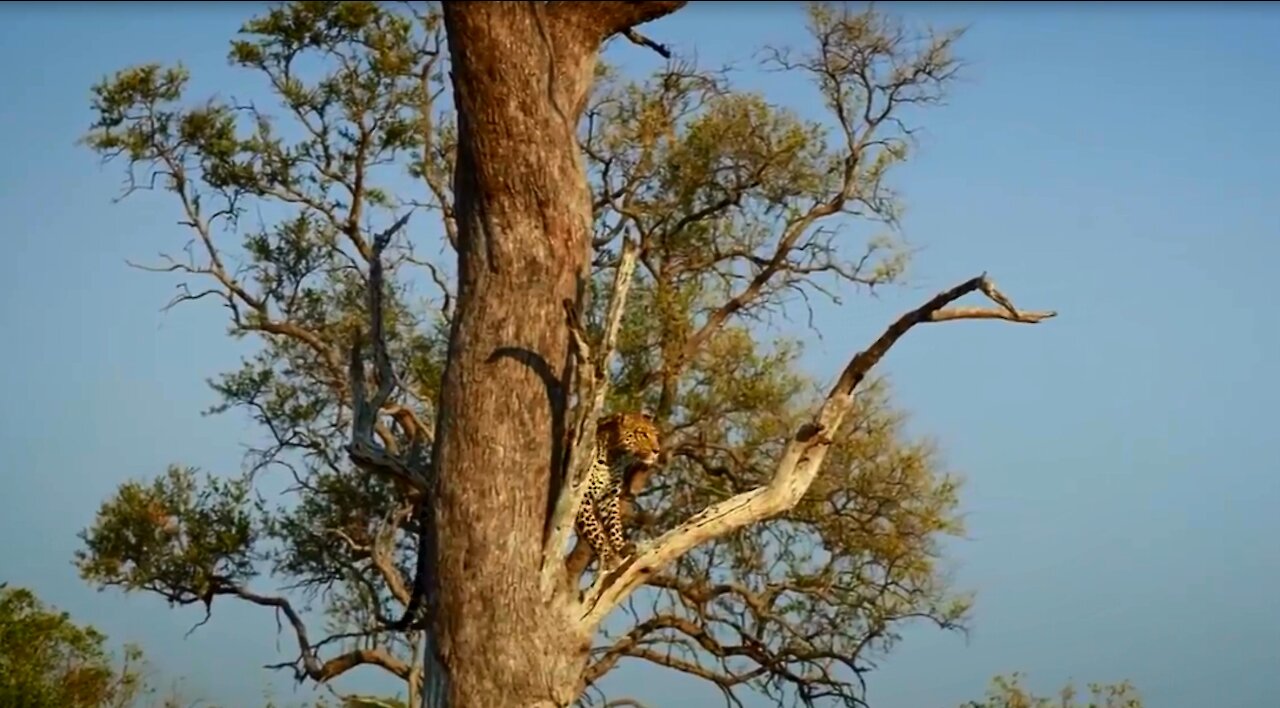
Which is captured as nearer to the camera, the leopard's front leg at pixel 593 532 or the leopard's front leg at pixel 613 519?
the leopard's front leg at pixel 593 532

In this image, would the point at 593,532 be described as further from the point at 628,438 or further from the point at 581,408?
the point at 581,408

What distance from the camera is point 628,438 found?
9062 mm

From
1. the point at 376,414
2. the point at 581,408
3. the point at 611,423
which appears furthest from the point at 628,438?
the point at 581,408

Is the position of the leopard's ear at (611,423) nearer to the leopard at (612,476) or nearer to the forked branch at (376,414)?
the leopard at (612,476)

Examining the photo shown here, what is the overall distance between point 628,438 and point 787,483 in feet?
4.26

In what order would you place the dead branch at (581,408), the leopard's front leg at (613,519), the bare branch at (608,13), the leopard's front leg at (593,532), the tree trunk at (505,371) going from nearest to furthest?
the tree trunk at (505,371) < the dead branch at (581,408) < the bare branch at (608,13) < the leopard's front leg at (593,532) < the leopard's front leg at (613,519)

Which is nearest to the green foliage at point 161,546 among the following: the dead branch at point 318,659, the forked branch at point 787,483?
the dead branch at point 318,659

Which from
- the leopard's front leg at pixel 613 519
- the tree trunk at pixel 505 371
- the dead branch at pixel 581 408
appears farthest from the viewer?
the leopard's front leg at pixel 613 519

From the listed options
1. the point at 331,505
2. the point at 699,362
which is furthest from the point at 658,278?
the point at 331,505

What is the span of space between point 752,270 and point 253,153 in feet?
11.9

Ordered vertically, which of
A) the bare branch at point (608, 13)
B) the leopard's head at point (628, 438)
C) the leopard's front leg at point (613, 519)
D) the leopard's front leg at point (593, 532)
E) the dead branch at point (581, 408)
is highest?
the bare branch at point (608, 13)

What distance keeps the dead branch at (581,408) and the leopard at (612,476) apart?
924mm

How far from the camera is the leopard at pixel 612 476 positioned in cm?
859

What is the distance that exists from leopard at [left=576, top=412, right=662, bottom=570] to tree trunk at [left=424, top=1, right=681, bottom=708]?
1.09 m
